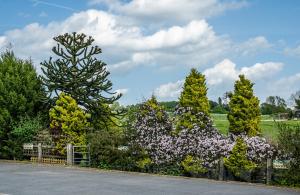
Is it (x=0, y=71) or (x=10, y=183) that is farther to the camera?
(x=0, y=71)

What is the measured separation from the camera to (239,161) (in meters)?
18.2

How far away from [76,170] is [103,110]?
6.87 metres

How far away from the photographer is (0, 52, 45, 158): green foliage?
28.5m

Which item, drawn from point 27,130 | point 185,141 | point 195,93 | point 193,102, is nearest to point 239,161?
point 185,141

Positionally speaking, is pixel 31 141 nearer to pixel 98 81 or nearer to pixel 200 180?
pixel 98 81

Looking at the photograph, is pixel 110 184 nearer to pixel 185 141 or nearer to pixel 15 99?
pixel 185 141

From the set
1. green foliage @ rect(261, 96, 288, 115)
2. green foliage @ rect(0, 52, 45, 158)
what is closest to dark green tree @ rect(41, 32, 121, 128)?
green foliage @ rect(0, 52, 45, 158)

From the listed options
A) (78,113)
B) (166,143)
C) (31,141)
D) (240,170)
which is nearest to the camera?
(240,170)

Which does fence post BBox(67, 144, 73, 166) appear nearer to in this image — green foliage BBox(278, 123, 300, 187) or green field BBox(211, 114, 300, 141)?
green field BBox(211, 114, 300, 141)

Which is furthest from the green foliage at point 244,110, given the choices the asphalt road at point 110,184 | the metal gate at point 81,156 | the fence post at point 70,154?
Result: the fence post at point 70,154

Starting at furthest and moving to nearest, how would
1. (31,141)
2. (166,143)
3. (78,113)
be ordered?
(31,141), (78,113), (166,143)

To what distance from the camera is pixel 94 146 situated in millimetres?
23609

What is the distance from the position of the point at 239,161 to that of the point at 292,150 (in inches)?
78.8

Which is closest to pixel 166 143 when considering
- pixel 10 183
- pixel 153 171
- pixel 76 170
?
pixel 153 171
